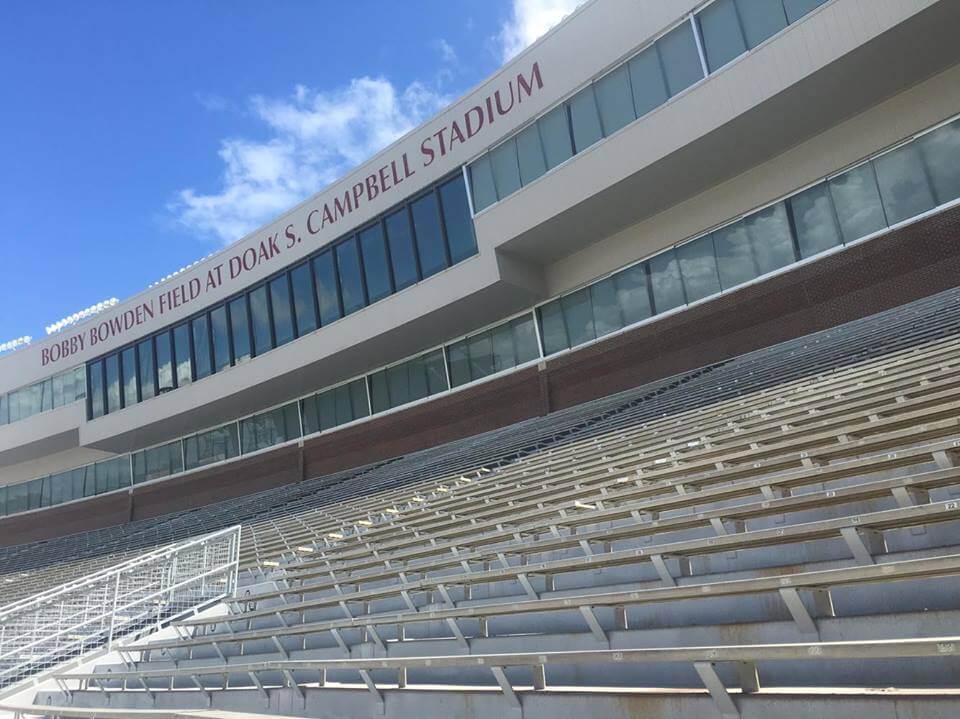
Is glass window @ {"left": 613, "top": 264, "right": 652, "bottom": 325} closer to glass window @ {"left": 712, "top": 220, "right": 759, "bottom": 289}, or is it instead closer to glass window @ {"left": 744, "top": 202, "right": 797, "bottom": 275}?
glass window @ {"left": 712, "top": 220, "right": 759, "bottom": 289}

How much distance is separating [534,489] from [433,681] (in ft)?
11.8

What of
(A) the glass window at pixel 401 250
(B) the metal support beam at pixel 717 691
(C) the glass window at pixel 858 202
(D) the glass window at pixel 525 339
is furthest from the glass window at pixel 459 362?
(B) the metal support beam at pixel 717 691

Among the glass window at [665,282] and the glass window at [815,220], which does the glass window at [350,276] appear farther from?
the glass window at [815,220]

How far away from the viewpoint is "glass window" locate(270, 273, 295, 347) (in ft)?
61.9

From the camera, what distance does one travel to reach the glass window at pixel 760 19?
1138 cm

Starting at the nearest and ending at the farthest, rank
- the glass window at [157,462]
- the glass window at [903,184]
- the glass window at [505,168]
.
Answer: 1. the glass window at [903,184]
2. the glass window at [505,168]
3. the glass window at [157,462]

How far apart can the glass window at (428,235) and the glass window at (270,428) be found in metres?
7.29

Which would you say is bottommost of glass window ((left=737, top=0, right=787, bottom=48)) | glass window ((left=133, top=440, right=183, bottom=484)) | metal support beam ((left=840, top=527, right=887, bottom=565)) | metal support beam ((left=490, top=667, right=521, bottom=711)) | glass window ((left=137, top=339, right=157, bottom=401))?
metal support beam ((left=490, top=667, right=521, bottom=711))

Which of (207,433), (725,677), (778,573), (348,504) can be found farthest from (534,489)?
(207,433)

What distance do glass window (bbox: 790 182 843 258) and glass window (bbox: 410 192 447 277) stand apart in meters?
6.60

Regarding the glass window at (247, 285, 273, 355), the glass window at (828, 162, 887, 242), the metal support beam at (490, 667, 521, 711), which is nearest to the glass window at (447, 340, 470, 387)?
the glass window at (247, 285, 273, 355)

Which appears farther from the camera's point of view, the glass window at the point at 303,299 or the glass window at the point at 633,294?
the glass window at the point at 303,299

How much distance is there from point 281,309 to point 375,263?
3.35 metres

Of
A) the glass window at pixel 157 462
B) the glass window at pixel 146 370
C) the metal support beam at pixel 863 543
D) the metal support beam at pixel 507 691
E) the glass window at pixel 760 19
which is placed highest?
the glass window at pixel 760 19
